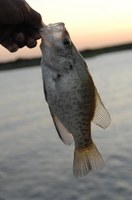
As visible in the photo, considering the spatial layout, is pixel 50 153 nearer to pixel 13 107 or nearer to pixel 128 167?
pixel 128 167

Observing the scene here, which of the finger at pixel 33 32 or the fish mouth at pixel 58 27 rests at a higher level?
the fish mouth at pixel 58 27

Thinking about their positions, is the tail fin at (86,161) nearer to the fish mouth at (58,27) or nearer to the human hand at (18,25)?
the fish mouth at (58,27)

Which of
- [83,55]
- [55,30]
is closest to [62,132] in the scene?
[55,30]

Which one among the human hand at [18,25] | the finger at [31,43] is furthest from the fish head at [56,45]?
the finger at [31,43]

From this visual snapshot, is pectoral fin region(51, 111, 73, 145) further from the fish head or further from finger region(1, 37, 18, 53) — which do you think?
finger region(1, 37, 18, 53)

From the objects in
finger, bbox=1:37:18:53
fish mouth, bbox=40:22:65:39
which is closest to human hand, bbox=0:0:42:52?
finger, bbox=1:37:18:53

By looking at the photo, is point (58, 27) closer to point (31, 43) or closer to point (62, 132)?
point (62, 132)
